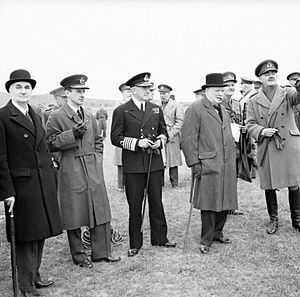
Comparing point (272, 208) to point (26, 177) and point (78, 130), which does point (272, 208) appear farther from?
point (26, 177)

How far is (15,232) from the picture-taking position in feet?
14.3

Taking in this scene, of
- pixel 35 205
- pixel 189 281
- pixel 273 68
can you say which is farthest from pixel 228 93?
pixel 35 205

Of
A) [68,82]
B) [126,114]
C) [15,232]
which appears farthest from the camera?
[126,114]

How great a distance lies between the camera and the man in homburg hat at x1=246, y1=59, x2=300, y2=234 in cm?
621

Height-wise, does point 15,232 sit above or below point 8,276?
above

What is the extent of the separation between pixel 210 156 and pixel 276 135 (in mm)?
1127

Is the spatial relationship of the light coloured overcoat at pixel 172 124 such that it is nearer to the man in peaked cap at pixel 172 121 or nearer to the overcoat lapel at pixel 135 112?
the man in peaked cap at pixel 172 121

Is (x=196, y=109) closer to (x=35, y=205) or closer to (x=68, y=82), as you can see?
(x=68, y=82)

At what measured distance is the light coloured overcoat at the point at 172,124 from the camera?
33.5 feet

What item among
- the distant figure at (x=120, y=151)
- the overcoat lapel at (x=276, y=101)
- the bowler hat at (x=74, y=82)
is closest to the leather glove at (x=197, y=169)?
the overcoat lapel at (x=276, y=101)

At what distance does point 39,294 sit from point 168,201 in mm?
4496

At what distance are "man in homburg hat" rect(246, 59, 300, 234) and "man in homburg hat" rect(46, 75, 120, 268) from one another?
90.1 inches

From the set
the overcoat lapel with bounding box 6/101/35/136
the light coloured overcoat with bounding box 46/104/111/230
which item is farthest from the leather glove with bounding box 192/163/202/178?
the overcoat lapel with bounding box 6/101/35/136

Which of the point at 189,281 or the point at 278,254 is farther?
the point at 278,254
